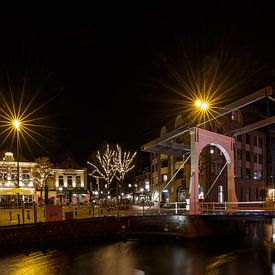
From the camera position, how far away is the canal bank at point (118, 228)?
76.2ft

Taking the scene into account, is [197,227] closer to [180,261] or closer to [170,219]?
[170,219]

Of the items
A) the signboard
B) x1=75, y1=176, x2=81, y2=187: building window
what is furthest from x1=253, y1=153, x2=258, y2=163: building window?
the signboard

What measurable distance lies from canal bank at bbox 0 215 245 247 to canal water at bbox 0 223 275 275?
33.4 inches

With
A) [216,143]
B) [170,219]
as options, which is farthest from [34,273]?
[216,143]

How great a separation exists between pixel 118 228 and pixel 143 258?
786cm

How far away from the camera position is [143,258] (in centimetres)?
1986

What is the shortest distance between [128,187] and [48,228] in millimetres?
64388

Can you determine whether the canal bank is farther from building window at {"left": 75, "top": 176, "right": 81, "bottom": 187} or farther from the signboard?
building window at {"left": 75, "top": 176, "right": 81, "bottom": 187}

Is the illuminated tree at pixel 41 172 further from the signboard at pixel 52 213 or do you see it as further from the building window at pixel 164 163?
the signboard at pixel 52 213

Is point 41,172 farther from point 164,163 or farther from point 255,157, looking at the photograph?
point 255,157

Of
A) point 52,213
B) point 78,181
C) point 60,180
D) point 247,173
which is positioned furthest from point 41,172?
point 52,213

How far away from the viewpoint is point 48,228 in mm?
24406

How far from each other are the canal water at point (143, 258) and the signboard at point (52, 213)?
284 cm

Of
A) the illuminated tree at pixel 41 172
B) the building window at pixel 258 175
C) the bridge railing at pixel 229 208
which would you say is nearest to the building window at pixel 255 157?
the building window at pixel 258 175
